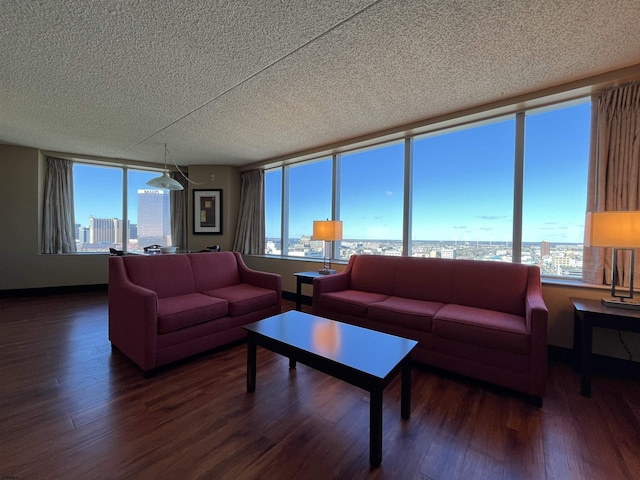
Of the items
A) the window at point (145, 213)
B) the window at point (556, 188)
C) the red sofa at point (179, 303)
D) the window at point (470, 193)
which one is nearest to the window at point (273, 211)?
the window at point (470, 193)

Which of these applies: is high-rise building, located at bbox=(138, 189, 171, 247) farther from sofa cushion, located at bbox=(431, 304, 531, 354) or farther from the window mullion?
the window mullion

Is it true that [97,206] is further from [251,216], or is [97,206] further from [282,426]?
[282,426]

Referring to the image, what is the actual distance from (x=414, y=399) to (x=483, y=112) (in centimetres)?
282

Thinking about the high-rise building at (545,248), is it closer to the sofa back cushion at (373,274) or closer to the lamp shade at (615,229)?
the lamp shade at (615,229)

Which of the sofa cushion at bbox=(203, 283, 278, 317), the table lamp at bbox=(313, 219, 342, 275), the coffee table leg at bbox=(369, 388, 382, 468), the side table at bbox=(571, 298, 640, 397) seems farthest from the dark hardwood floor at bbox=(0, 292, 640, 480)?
the table lamp at bbox=(313, 219, 342, 275)

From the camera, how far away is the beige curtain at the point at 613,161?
7.15ft

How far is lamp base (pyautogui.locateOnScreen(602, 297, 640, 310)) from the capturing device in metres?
1.92

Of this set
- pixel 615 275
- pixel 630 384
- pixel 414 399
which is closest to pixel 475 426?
pixel 414 399

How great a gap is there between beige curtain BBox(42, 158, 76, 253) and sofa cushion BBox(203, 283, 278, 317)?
3832 millimetres

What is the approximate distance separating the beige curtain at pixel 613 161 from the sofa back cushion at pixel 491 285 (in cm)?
59

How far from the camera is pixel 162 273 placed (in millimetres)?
2713

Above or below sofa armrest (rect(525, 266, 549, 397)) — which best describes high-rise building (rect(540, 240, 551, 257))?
above

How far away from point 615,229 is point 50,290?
23.9ft

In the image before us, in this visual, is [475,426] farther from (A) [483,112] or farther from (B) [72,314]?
(B) [72,314]
